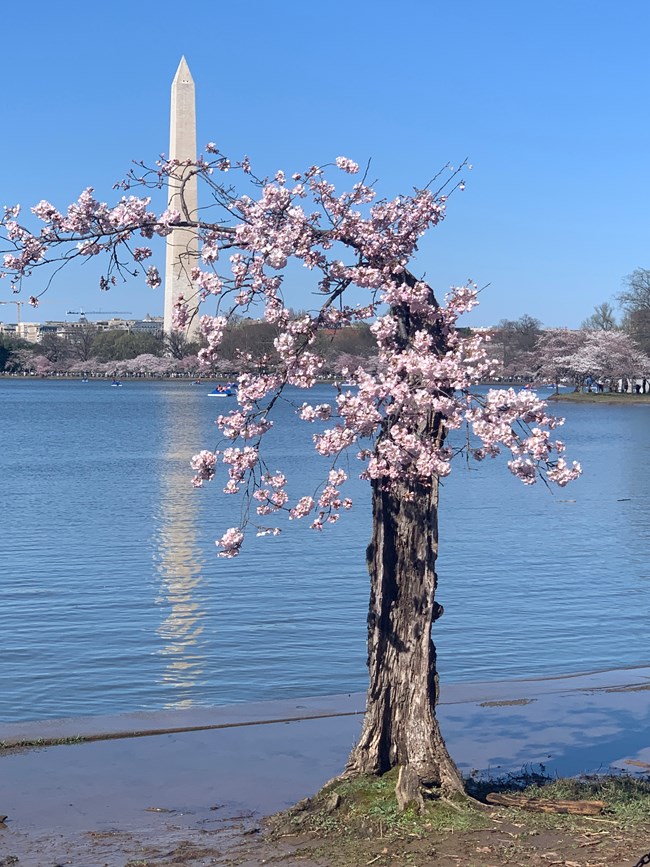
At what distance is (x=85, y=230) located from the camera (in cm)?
731

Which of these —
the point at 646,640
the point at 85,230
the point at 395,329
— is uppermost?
the point at 85,230

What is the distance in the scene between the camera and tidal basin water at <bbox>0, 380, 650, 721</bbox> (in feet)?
42.4

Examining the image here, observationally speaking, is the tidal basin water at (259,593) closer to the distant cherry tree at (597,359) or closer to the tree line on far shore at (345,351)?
the tree line on far shore at (345,351)

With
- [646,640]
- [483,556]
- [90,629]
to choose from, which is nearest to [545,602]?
[646,640]

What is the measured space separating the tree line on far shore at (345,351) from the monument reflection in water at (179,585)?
3149 millimetres

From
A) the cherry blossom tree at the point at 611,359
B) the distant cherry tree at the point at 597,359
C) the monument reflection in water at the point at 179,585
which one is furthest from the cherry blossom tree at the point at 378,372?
the cherry blossom tree at the point at 611,359

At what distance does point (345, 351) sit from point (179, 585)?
10548 mm

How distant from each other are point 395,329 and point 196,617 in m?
9.55

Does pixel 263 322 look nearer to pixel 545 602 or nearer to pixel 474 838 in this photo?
pixel 474 838

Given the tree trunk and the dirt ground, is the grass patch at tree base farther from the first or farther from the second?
the tree trunk

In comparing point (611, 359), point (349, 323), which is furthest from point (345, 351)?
point (611, 359)

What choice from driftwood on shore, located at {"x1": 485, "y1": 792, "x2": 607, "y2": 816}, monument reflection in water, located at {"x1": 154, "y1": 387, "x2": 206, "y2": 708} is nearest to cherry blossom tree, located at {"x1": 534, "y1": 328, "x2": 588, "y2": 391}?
monument reflection in water, located at {"x1": 154, "y1": 387, "x2": 206, "y2": 708}

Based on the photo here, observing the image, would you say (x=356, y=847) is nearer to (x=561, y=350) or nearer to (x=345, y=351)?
(x=345, y=351)

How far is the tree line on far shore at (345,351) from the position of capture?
7.55m
